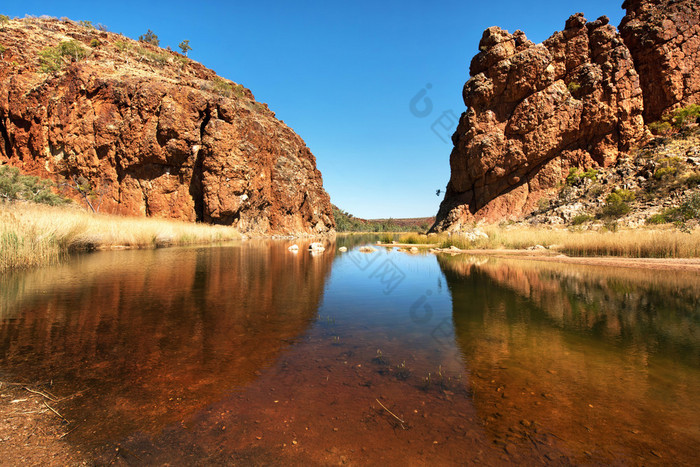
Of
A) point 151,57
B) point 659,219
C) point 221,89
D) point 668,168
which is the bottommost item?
point 659,219

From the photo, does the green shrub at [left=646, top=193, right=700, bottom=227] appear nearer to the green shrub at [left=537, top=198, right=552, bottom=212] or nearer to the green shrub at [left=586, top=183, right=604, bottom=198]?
the green shrub at [left=586, top=183, right=604, bottom=198]

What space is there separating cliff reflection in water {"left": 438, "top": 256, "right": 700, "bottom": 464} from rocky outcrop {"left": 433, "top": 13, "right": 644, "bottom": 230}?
32.6 meters

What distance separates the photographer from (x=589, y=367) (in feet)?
13.0

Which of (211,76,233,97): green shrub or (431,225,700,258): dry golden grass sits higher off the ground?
(211,76,233,97): green shrub

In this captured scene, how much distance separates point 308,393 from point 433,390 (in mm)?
1251

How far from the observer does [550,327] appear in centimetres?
555

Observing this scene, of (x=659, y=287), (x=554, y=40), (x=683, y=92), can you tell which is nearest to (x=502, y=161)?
(x=554, y=40)

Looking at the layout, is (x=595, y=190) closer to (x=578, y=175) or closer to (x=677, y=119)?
(x=578, y=175)

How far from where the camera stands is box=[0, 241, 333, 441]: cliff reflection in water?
3.03m

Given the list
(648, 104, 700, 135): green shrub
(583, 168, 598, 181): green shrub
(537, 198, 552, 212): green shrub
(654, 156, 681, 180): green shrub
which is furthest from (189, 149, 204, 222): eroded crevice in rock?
(648, 104, 700, 135): green shrub

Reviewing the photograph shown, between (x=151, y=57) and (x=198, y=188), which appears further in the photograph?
(x=151, y=57)

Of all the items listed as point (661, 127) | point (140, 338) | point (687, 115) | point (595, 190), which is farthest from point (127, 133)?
point (687, 115)

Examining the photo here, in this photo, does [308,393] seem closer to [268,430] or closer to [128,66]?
[268,430]

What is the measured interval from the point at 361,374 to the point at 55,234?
545 inches
